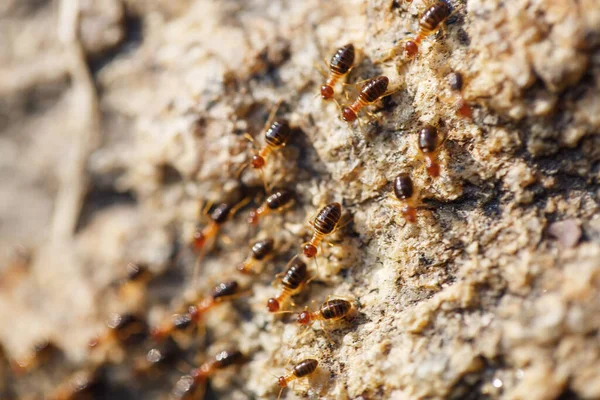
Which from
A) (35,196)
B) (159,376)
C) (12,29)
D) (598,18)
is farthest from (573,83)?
(12,29)

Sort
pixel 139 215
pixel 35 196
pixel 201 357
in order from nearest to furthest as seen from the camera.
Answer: pixel 201 357
pixel 139 215
pixel 35 196

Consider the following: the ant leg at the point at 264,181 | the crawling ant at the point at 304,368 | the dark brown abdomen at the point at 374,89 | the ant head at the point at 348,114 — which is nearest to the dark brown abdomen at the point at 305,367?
the crawling ant at the point at 304,368

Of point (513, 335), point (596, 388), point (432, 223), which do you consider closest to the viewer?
point (596, 388)

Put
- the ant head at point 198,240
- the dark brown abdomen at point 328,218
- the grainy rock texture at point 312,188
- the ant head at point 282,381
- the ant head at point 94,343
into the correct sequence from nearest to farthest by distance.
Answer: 1. the grainy rock texture at point 312,188
2. the dark brown abdomen at point 328,218
3. the ant head at point 282,381
4. the ant head at point 198,240
5. the ant head at point 94,343

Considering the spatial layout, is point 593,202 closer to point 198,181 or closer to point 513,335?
point 513,335

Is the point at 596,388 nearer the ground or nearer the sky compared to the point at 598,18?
nearer the ground

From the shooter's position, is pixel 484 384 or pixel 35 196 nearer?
pixel 484 384

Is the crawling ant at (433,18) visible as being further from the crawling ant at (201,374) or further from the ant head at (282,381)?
the crawling ant at (201,374)
